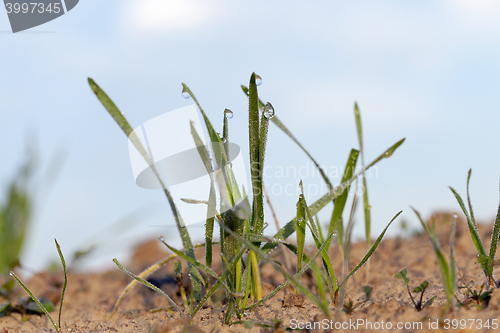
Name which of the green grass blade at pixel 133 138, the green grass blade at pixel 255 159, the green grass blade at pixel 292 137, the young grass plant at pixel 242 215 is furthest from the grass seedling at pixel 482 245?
the green grass blade at pixel 133 138

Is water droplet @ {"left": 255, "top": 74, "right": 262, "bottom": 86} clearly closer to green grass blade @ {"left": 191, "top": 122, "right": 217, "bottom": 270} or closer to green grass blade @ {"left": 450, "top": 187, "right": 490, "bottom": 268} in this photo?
green grass blade @ {"left": 191, "top": 122, "right": 217, "bottom": 270}

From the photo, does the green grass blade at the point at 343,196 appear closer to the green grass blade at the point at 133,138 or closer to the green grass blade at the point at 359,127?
the green grass blade at the point at 359,127

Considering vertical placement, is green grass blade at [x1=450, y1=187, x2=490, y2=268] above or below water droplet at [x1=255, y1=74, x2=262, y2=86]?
below

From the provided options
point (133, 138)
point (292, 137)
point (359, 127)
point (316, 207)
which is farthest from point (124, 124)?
point (359, 127)

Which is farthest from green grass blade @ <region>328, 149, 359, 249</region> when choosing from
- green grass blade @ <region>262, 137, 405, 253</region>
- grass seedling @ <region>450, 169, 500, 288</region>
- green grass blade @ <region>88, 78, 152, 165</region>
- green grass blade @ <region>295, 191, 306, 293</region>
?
green grass blade @ <region>88, 78, 152, 165</region>

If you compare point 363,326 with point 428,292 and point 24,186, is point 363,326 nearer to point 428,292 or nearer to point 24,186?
point 428,292

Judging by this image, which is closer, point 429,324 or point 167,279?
point 429,324

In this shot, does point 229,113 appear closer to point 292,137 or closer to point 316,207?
point 292,137

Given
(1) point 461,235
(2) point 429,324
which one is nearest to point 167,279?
(2) point 429,324
